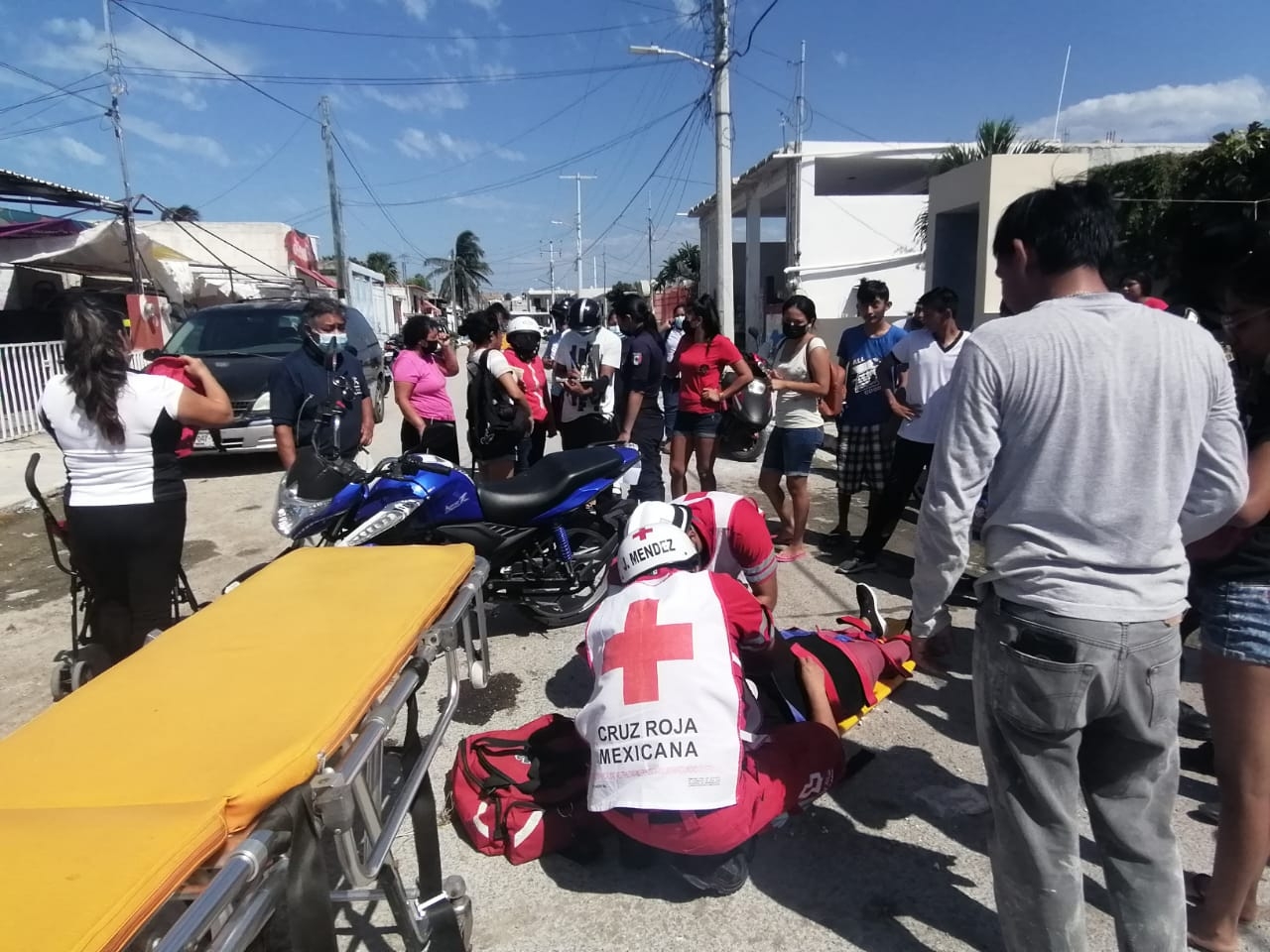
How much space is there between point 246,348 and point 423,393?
511 centimetres

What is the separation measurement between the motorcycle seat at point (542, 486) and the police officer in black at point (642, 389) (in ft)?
4.53

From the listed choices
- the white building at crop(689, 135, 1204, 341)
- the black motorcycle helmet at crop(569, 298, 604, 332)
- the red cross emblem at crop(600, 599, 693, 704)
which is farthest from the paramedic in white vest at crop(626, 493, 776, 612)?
the white building at crop(689, 135, 1204, 341)

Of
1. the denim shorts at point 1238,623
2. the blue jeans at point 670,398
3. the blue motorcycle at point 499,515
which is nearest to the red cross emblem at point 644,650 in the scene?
the denim shorts at point 1238,623

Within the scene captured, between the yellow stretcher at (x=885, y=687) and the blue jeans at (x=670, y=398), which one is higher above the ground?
the blue jeans at (x=670, y=398)

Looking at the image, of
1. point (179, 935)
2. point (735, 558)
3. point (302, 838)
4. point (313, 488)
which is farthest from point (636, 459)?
point (179, 935)

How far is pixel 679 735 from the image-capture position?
83.7 inches

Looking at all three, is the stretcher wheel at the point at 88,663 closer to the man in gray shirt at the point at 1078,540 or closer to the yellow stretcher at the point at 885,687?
the yellow stretcher at the point at 885,687

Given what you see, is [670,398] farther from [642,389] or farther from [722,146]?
[722,146]

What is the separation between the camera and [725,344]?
575 centimetres

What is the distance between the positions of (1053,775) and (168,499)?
310 centimetres

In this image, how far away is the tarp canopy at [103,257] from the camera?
41.7 feet

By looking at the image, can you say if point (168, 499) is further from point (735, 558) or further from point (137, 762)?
point (735, 558)

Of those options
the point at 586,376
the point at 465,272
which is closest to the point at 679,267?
the point at 465,272

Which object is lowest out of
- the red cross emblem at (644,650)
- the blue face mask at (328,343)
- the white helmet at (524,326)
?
the red cross emblem at (644,650)
